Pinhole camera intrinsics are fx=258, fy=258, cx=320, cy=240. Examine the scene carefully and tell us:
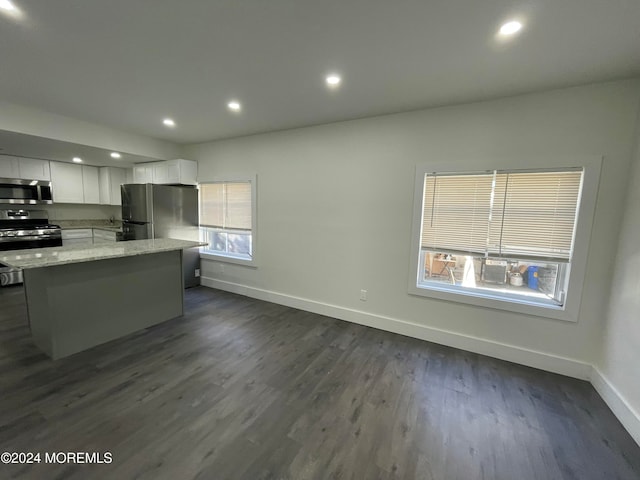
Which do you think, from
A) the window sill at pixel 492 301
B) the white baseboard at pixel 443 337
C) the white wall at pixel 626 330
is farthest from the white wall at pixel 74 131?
the white wall at pixel 626 330

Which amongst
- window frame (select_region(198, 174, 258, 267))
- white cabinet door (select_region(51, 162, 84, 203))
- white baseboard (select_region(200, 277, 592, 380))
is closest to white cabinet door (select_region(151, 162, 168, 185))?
window frame (select_region(198, 174, 258, 267))

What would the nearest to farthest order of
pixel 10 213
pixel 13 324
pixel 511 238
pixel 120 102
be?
pixel 511 238, pixel 120 102, pixel 13 324, pixel 10 213

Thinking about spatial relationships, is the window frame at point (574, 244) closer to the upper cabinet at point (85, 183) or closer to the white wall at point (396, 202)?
the white wall at point (396, 202)

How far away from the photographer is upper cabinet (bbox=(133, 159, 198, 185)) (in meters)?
4.55

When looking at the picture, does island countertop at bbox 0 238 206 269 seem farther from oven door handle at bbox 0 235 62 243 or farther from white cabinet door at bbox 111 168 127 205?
white cabinet door at bbox 111 168 127 205

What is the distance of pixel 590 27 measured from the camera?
158 cm

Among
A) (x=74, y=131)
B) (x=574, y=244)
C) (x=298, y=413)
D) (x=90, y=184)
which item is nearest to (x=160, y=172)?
(x=74, y=131)

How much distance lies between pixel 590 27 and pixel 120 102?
4.12 m

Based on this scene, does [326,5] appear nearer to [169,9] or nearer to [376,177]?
[169,9]

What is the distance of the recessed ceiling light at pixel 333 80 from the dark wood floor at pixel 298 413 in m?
2.67

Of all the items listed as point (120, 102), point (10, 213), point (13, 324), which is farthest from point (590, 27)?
point (10, 213)

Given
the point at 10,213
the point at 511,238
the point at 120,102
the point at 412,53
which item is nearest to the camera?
the point at 412,53

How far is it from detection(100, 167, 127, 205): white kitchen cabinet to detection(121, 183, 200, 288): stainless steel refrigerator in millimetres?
1295

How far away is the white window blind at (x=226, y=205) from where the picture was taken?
433 cm
